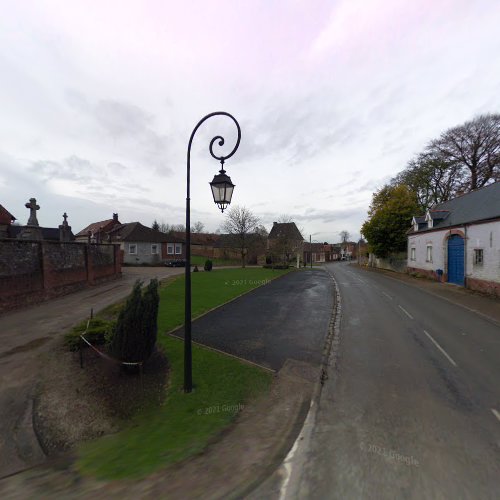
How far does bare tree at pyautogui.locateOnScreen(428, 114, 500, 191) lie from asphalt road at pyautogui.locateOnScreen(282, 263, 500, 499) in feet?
105

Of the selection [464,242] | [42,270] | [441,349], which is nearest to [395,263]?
[464,242]

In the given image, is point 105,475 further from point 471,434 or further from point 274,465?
point 471,434

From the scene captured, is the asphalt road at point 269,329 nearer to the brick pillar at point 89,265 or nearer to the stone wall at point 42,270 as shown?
the stone wall at point 42,270

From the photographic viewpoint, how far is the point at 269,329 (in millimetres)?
9648

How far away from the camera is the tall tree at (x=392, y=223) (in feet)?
111

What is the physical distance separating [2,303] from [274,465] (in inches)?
519

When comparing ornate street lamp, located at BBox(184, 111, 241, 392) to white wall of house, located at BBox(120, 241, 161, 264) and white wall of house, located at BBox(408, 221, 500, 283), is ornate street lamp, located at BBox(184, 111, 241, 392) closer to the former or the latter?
white wall of house, located at BBox(408, 221, 500, 283)

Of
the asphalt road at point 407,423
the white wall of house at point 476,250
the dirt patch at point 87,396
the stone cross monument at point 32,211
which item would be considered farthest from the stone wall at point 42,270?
the white wall of house at point 476,250

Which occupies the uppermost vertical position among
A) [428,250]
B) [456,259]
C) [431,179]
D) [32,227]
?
[431,179]

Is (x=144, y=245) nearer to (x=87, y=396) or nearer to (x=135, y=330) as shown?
(x=135, y=330)

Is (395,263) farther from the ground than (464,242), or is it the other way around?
(464,242)

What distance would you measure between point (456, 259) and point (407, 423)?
21.4 m

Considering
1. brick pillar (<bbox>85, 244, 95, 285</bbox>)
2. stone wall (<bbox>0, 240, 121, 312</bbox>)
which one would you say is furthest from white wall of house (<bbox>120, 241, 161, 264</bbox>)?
brick pillar (<bbox>85, 244, 95, 285</bbox>)

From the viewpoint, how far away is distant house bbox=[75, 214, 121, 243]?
49.6m
